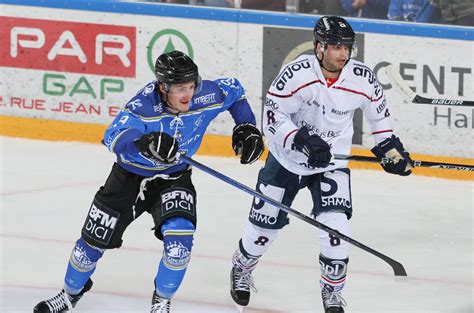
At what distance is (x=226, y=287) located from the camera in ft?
19.3

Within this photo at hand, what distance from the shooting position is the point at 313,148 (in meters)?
5.16

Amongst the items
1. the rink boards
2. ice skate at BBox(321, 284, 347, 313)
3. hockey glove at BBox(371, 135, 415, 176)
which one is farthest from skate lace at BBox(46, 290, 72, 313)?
the rink boards

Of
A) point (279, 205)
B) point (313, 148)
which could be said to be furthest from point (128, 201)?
point (313, 148)

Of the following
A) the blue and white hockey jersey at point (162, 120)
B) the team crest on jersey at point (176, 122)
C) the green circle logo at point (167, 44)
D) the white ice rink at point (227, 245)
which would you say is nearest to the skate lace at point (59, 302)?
the white ice rink at point (227, 245)

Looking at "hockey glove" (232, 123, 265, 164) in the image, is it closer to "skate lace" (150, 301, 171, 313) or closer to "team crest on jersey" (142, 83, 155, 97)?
"team crest on jersey" (142, 83, 155, 97)

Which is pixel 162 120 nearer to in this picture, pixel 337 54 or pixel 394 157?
pixel 337 54

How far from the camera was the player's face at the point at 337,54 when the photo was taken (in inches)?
207

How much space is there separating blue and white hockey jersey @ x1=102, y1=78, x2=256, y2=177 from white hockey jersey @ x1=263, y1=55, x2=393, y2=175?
13cm

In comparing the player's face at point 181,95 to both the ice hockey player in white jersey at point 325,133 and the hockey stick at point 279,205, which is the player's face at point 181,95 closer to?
the hockey stick at point 279,205

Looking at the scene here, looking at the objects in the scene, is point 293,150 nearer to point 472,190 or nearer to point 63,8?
point 472,190

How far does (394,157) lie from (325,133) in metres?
0.31

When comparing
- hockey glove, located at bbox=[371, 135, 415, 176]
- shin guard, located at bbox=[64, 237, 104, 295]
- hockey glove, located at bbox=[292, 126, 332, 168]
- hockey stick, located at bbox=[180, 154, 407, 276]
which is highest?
hockey glove, located at bbox=[292, 126, 332, 168]

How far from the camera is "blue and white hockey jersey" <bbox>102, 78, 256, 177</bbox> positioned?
16.2 feet

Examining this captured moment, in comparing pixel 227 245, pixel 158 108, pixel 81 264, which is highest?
pixel 158 108
